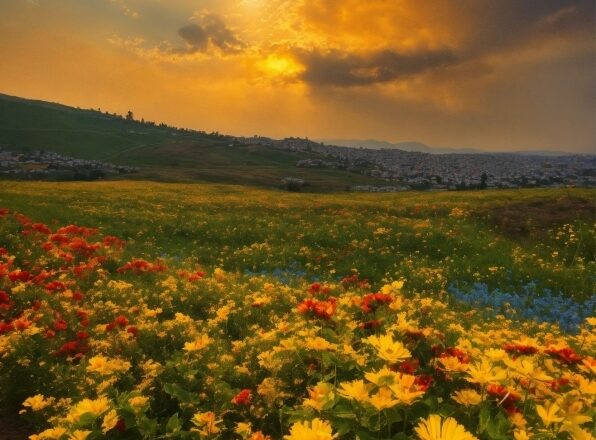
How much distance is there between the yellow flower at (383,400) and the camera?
116 inches

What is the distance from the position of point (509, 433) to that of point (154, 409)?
3.90 m

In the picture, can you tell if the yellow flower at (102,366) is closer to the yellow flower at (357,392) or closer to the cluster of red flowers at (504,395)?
the yellow flower at (357,392)

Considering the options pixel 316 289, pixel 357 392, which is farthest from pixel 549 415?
pixel 316 289

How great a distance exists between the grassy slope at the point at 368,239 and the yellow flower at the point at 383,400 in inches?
494

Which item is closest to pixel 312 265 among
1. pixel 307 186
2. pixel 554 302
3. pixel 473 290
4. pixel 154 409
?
pixel 473 290

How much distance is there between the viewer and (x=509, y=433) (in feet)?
10.6

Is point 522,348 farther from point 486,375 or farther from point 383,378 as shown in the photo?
point 383,378

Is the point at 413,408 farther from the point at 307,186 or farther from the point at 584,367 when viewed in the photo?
the point at 307,186

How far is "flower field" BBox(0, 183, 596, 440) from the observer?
346 centimetres

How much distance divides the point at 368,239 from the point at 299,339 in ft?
56.7

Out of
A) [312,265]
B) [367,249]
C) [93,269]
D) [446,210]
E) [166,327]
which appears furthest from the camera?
[446,210]

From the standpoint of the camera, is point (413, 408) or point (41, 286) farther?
point (41, 286)

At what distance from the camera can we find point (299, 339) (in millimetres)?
5645

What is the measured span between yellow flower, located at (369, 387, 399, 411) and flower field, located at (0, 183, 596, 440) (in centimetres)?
1
